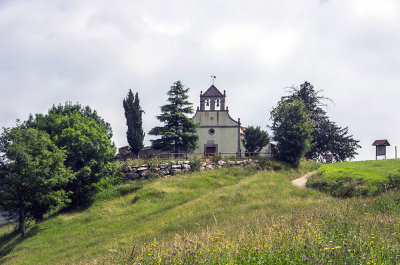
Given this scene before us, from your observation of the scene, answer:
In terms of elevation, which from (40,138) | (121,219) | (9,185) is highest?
(40,138)

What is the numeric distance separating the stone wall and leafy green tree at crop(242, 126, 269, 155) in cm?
488

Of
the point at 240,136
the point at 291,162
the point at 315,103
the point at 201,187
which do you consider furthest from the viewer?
the point at 315,103

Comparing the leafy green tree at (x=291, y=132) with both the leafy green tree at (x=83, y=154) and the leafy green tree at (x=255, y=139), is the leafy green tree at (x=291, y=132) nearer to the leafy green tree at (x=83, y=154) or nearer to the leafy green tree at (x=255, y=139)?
the leafy green tree at (x=255, y=139)

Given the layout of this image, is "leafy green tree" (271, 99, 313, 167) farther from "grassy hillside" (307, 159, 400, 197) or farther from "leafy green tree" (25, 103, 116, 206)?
"leafy green tree" (25, 103, 116, 206)

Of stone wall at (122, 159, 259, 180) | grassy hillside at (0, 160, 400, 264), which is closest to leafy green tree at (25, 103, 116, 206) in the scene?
grassy hillside at (0, 160, 400, 264)

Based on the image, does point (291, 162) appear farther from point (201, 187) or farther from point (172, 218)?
point (172, 218)

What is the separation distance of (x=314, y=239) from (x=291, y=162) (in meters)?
29.6

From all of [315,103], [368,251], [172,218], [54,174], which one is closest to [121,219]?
[172,218]

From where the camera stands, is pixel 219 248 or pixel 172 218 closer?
pixel 219 248

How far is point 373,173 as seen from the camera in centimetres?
2659

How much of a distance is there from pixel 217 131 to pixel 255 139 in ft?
17.0

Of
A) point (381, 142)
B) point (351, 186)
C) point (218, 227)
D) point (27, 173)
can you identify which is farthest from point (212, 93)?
point (218, 227)

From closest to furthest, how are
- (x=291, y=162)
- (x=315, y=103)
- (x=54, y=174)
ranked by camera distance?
(x=54, y=174), (x=291, y=162), (x=315, y=103)

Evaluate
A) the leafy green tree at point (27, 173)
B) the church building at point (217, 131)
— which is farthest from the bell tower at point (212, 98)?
the leafy green tree at point (27, 173)
